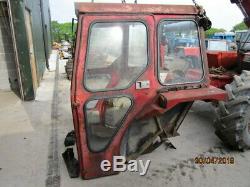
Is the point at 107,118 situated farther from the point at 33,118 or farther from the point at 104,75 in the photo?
the point at 33,118

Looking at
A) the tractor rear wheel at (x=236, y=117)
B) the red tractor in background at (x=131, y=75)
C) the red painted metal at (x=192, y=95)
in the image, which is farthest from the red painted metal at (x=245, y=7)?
the red painted metal at (x=192, y=95)

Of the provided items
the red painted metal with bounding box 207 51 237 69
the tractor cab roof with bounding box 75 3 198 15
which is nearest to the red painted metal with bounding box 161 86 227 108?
the tractor cab roof with bounding box 75 3 198 15

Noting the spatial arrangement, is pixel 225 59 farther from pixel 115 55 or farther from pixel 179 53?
pixel 115 55

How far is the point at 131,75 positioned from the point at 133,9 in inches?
25.0

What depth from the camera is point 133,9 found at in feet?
8.41

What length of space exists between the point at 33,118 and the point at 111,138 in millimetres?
2546

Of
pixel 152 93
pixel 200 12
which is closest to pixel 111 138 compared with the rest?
pixel 152 93

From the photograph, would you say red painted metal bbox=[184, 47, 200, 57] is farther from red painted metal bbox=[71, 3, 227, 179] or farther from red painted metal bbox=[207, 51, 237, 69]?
red painted metal bbox=[207, 51, 237, 69]

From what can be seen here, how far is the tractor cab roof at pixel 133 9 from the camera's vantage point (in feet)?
7.94

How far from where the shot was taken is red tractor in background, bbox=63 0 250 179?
2502 mm

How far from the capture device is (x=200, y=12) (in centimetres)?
282

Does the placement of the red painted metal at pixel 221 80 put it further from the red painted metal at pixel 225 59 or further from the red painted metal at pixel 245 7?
the red painted metal at pixel 245 7

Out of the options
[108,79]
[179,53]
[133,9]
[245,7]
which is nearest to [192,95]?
[179,53]

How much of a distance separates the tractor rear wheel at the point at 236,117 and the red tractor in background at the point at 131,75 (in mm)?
578
